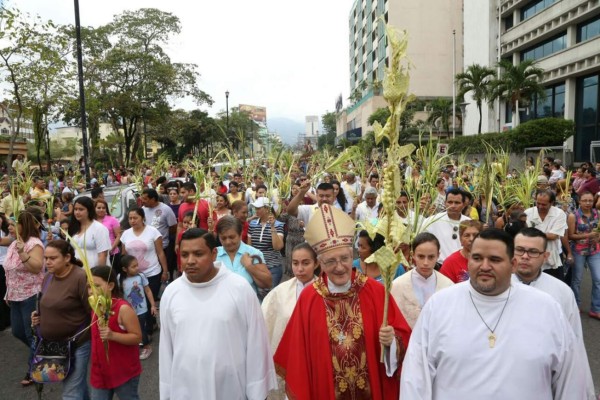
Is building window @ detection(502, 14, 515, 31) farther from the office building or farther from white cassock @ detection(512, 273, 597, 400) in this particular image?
white cassock @ detection(512, 273, 597, 400)

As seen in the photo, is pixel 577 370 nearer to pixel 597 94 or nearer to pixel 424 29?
pixel 597 94

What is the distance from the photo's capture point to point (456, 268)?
4445 millimetres

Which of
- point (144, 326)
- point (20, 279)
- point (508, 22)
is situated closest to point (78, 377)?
point (144, 326)

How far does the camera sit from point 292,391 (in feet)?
9.95

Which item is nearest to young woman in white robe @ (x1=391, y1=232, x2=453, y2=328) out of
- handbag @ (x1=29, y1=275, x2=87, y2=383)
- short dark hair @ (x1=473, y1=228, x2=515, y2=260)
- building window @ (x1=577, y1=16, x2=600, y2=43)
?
short dark hair @ (x1=473, y1=228, x2=515, y2=260)

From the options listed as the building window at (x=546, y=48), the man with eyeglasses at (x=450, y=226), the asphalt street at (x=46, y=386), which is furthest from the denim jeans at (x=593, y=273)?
the building window at (x=546, y=48)

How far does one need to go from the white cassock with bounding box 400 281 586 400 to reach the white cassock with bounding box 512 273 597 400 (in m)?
0.19

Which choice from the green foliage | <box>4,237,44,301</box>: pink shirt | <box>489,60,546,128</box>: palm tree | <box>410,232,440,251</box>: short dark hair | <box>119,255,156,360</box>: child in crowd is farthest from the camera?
<box>489,60,546,128</box>: palm tree

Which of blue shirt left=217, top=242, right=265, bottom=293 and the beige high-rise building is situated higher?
the beige high-rise building

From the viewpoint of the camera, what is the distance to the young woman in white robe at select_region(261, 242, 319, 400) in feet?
12.2

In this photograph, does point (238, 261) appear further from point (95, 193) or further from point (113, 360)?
point (95, 193)

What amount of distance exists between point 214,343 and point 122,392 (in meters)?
1.20

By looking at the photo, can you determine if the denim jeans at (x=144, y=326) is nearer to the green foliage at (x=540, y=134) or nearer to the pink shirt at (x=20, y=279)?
the pink shirt at (x=20, y=279)

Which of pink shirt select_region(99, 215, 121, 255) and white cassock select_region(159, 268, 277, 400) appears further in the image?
pink shirt select_region(99, 215, 121, 255)
